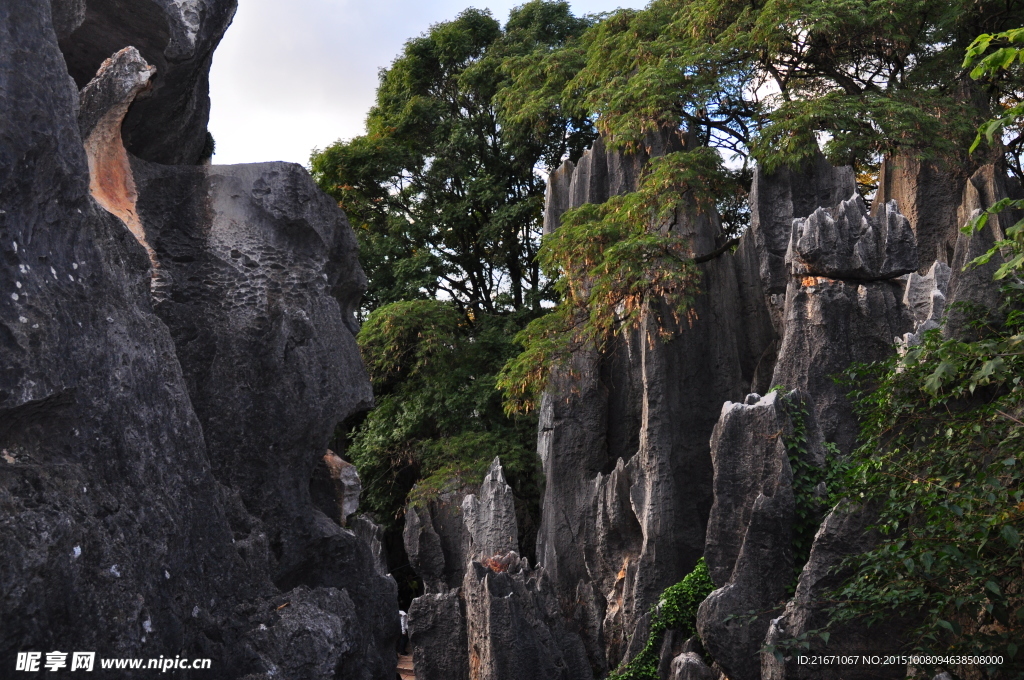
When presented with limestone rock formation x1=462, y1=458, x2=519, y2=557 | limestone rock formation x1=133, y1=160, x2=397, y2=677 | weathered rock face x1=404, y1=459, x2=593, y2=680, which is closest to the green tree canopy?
limestone rock formation x1=462, y1=458, x2=519, y2=557

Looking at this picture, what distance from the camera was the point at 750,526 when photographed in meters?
9.20

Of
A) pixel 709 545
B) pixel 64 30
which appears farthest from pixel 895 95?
pixel 64 30

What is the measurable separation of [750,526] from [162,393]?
618cm

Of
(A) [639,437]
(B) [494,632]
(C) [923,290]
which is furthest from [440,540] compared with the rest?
(C) [923,290]

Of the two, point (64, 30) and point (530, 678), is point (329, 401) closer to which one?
point (64, 30)

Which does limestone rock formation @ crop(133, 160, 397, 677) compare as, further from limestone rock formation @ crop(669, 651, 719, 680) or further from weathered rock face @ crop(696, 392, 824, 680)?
limestone rock formation @ crop(669, 651, 719, 680)

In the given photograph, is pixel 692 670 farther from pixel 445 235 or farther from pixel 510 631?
pixel 445 235

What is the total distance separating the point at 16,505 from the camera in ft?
13.4

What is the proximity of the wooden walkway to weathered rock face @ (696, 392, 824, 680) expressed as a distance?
22.2ft

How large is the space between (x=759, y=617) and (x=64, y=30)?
7.51 m

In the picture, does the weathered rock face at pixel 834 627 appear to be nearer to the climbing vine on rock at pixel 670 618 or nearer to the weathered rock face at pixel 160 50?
the climbing vine on rock at pixel 670 618

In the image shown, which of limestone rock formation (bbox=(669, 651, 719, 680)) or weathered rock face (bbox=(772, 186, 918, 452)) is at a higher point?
weathered rock face (bbox=(772, 186, 918, 452))

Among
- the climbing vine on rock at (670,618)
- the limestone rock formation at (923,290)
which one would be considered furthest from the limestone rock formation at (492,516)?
the limestone rock formation at (923,290)

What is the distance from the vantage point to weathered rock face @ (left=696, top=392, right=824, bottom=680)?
8742mm
